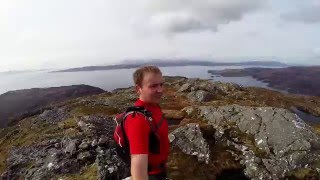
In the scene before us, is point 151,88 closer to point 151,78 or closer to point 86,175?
point 151,78

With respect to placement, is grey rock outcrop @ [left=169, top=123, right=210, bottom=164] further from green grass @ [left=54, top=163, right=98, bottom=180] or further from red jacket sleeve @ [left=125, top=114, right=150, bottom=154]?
red jacket sleeve @ [left=125, top=114, right=150, bottom=154]

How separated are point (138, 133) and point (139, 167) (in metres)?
0.65

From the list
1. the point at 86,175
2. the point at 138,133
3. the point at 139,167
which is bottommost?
the point at 86,175

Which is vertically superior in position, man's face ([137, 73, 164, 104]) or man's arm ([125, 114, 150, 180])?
man's face ([137, 73, 164, 104])

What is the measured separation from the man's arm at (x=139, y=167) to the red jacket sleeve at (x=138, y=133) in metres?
0.09

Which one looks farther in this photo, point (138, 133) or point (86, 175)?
point (86, 175)

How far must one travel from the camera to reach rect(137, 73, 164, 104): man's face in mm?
7027

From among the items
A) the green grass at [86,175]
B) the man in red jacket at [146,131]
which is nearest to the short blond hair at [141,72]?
the man in red jacket at [146,131]

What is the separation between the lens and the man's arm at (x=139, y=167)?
20.4 feet

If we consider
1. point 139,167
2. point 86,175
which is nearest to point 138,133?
point 139,167

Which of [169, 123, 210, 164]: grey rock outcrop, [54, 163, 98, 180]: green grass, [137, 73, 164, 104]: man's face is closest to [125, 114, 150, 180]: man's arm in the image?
[137, 73, 164, 104]: man's face

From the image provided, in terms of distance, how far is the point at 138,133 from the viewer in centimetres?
651

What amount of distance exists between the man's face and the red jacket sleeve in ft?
2.12

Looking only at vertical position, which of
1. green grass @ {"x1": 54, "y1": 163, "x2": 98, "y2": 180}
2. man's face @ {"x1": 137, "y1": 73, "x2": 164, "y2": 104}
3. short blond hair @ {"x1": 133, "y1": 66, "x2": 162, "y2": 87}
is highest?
short blond hair @ {"x1": 133, "y1": 66, "x2": 162, "y2": 87}
